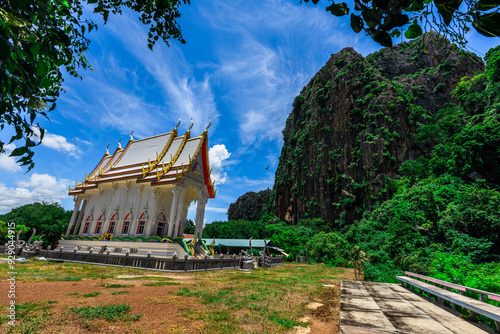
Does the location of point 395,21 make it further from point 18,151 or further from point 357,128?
point 357,128

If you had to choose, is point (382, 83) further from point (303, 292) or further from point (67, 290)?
point (67, 290)

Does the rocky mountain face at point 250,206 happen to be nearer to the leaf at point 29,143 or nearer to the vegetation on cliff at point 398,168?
the vegetation on cliff at point 398,168

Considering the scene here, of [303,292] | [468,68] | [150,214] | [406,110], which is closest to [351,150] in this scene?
[406,110]

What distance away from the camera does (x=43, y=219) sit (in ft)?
96.4

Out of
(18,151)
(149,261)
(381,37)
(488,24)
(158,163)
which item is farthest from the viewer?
(158,163)

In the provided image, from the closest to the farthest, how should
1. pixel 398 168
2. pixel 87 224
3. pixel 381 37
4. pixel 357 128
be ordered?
1. pixel 381 37
2. pixel 87 224
3. pixel 398 168
4. pixel 357 128

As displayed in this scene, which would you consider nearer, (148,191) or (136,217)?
(136,217)

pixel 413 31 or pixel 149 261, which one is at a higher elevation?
pixel 413 31

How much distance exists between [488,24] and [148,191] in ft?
72.9

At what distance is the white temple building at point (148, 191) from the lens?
19.3m

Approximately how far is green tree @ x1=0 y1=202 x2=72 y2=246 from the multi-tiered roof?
9.04m

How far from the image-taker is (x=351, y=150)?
4962 centimetres

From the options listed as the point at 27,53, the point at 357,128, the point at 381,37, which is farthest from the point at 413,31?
the point at 357,128

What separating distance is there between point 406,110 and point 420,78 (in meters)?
17.9
